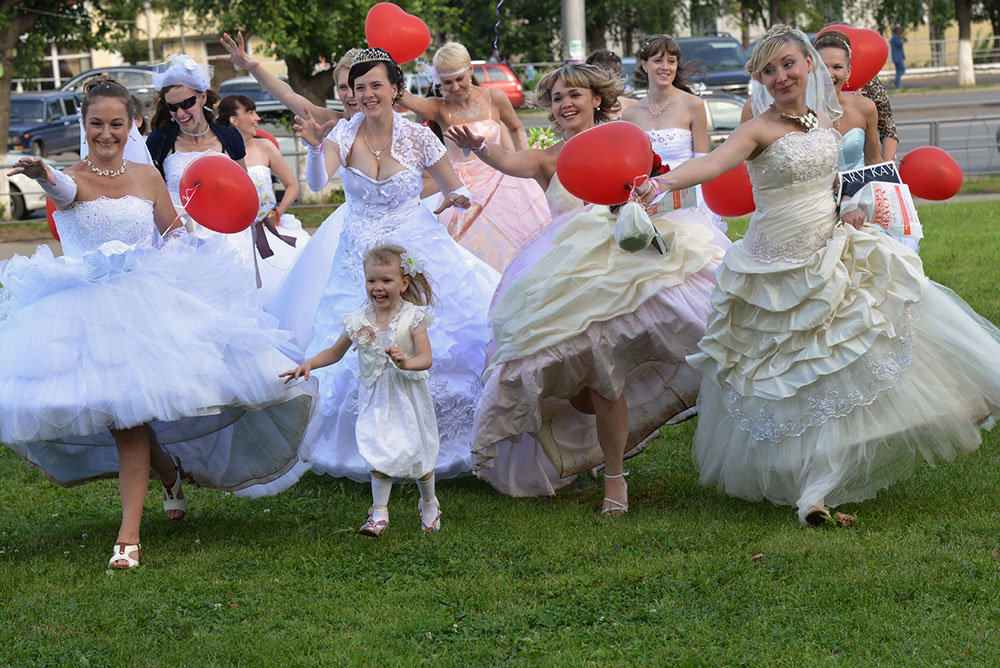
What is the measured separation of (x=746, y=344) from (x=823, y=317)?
41 cm

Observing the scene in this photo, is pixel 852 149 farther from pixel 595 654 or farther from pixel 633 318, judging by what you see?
pixel 595 654

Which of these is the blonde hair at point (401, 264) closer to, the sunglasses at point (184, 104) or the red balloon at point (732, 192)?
the red balloon at point (732, 192)

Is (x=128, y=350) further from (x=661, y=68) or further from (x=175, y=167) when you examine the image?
(x=661, y=68)

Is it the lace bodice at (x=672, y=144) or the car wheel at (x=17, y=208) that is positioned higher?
the lace bodice at (x=672, y=144)

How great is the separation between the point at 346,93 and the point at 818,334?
3.78 m

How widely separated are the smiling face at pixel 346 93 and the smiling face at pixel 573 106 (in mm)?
1475

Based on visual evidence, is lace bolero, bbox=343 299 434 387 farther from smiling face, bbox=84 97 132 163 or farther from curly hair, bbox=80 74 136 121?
curly hair, bbox=80 74 136 121

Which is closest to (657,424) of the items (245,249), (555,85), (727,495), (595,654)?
(727,495)

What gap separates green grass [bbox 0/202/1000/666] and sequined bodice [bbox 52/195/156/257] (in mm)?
1438

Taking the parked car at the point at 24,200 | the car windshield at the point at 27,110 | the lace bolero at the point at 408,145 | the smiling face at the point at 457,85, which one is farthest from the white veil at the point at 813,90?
A: the car windshield at the point at 27,110

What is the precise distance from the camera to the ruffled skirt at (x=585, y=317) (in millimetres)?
5707

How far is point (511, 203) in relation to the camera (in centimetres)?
822

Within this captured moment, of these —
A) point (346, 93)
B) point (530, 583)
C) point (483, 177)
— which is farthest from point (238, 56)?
point (530, 583)

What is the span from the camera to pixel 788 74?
5406 millimetres
